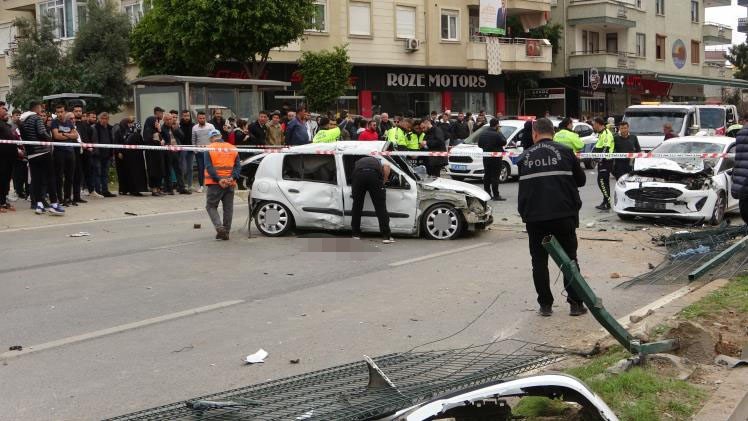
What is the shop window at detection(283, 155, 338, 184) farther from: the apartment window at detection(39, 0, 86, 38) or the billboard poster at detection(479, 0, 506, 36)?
the billboard poster at detection(479, 0, 506, 36)

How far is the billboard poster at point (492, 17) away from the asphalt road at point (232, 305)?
29.6 meters

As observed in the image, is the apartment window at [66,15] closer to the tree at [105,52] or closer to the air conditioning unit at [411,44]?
the tree at [105,52]

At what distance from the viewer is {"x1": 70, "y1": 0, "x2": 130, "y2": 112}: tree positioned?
3150cm

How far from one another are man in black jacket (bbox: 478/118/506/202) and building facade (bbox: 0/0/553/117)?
56.3 feet

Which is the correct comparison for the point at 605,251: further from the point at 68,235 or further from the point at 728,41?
A: the point at 728,41

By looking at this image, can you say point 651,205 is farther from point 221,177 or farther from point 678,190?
point 221,177

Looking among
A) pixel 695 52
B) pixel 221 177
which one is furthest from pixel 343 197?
pixel 695 52

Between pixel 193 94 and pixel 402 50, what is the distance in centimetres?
1963

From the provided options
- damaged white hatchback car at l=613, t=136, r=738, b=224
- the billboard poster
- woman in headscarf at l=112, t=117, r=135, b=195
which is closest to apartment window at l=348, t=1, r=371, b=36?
the billboard poster

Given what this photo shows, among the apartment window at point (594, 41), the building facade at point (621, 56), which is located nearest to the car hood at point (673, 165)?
the building facade at point (621, 56)

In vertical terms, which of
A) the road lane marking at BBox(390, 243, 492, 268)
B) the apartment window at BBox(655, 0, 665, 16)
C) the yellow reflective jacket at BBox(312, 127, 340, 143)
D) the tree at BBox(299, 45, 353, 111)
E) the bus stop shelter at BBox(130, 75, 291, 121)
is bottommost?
the road lane marking at BBox(390, 243, 492, 268)

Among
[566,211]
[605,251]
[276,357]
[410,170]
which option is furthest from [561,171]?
[410,170]

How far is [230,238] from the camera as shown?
1311 centimetres

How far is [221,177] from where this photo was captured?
12.6m
